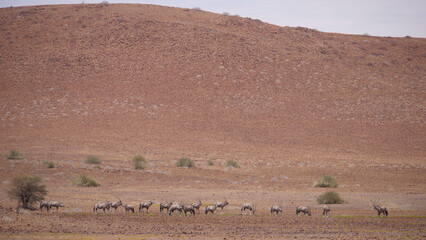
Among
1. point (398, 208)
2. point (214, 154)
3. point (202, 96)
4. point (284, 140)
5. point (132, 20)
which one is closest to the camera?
point (398, 208)

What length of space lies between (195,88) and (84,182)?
27075mm

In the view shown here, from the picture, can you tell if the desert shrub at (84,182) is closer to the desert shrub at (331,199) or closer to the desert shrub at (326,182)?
the desert shrub at (331,199)

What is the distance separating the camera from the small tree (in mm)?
18875

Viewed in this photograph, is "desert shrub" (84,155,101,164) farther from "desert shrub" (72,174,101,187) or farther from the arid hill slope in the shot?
"desert shrub" (72,174,101,187)

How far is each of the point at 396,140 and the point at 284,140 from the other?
10728mm

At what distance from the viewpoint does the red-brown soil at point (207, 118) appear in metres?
18.8

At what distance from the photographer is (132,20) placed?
61.3m

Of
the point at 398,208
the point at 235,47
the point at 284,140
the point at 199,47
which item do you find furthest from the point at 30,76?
the point at 398,208

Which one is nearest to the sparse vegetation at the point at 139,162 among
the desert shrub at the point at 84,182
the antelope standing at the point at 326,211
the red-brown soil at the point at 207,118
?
the red-brown soil at the point at 207,118

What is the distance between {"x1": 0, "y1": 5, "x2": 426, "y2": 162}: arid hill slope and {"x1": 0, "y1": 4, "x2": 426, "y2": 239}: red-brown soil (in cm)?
20

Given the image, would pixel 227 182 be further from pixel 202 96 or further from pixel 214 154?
pixel 202 96

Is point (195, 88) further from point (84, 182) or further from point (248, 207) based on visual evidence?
point (248, 207)

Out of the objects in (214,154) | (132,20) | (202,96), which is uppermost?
(132,20)

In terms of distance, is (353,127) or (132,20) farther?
(132,20)
